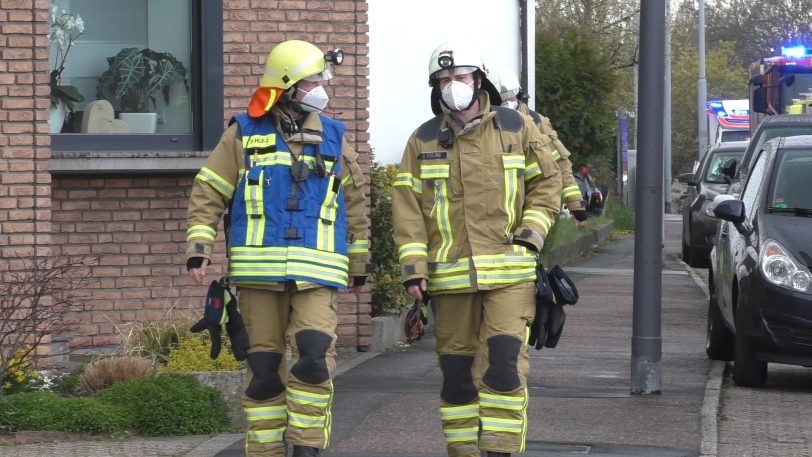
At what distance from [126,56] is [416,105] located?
4.96 meters

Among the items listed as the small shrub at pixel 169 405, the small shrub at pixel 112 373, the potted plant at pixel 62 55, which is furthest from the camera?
the potted plant at pixel 62 55

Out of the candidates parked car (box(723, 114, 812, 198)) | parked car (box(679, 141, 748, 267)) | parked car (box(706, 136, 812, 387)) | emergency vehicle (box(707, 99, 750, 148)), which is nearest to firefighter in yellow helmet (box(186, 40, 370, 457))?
parked car (box(706, 136, 812, 387))

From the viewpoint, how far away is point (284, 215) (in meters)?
6.41

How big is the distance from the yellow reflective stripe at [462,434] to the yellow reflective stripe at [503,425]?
5.7 inches

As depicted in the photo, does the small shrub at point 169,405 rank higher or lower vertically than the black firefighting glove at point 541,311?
lower

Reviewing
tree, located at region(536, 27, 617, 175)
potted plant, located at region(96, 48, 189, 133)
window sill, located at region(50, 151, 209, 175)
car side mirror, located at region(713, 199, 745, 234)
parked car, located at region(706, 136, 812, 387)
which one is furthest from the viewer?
tree, located at region(536, 27, 617, 175)

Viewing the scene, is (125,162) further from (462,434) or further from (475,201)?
(462,434)

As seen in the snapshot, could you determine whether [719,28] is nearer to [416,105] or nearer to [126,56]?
[416,105]

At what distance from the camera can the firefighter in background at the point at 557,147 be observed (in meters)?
7.43

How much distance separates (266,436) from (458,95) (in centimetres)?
161

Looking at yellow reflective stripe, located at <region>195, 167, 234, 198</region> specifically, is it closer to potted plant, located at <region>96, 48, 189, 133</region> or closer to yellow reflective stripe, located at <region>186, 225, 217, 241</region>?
yellow reflective stripe, located at <region>186, 225, 217, 241</region>

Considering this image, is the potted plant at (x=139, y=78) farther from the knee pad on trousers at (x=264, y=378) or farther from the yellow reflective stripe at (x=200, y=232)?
the knee pad on trousers at (x=264, y=378)

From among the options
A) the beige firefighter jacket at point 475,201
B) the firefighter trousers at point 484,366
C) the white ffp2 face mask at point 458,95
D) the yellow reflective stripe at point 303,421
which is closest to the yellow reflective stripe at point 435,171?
the beige firefighter jacket at point 475,201

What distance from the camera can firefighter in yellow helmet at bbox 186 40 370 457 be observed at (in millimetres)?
6344
